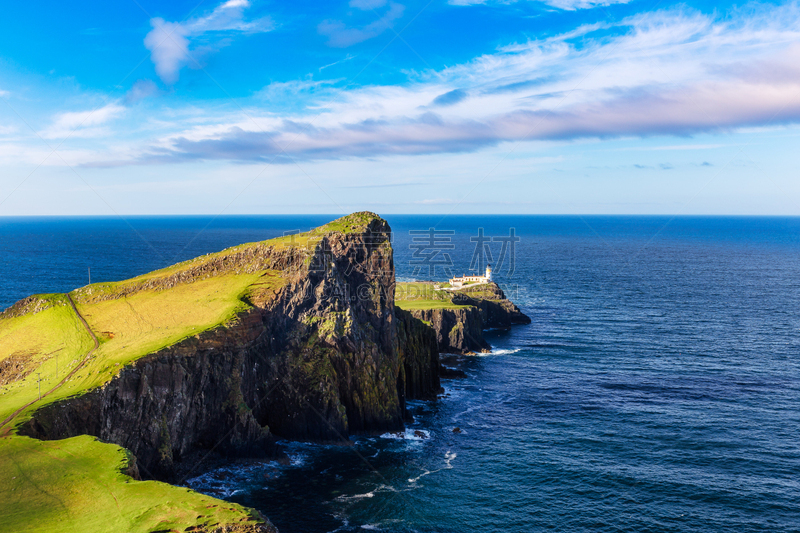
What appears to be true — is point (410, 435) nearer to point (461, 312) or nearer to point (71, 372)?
point (71, 372)

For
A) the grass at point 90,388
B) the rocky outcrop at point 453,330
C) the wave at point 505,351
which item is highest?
the grass at point 90,388

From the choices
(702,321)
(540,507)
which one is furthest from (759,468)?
(702,321)

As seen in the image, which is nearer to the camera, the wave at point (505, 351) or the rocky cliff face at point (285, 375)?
the rocky cliff face at point (285, 375)

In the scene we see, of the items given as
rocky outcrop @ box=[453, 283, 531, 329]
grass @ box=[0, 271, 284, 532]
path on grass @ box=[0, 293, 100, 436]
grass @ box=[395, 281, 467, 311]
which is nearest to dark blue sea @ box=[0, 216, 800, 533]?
rocky outcrop @ box=[453, 283, 531, 329]

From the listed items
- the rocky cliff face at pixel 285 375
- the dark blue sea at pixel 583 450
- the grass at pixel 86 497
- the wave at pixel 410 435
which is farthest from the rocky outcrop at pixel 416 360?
the grass at pixel 86 497

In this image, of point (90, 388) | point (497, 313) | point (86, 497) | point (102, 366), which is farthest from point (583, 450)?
point (497, 313)

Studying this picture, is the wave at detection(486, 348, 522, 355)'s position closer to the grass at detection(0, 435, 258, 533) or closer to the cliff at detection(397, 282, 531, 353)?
the cliff at detection(397, 282, 531, 353)

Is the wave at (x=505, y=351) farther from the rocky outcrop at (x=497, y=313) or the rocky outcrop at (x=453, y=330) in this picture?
the rocky outcrop at (x=497, y=313)

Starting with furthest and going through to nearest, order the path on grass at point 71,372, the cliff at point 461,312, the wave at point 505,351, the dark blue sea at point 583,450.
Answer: the cliff at point 461,312
the wave at point 505,351
the dark blue sea at point 583,450
the path on grass at point 71,372
